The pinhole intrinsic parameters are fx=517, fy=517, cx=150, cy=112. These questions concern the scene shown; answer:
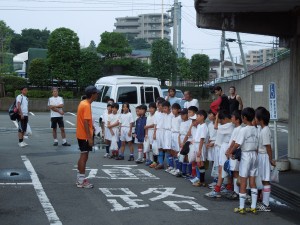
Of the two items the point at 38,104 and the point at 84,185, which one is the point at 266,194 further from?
the point at 38,104

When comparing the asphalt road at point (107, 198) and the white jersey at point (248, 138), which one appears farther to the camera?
the white jersey at point (248, 138)

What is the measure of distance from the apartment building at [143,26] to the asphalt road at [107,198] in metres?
117

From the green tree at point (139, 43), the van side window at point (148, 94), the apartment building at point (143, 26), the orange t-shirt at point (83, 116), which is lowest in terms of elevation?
the orange t-shirt at point (83, 116)

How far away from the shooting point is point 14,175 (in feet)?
36.4

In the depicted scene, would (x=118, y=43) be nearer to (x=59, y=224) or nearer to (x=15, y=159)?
(x=15, y=159)

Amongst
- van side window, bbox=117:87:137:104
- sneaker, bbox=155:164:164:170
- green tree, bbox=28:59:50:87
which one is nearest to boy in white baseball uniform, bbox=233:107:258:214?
sneaker, bbox=155:164:164:170

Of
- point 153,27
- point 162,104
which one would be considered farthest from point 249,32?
point 153,27

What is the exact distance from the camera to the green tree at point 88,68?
36469 mm

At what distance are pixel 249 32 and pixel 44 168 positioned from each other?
6234 millimetres

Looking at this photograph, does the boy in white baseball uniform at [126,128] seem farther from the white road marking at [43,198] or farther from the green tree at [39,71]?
the green tree at [39,71]

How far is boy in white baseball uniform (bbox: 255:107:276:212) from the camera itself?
27.5ft

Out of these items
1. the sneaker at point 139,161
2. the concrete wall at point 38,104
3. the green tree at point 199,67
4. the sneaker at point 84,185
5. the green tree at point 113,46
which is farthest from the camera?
the green tree at point 199,67

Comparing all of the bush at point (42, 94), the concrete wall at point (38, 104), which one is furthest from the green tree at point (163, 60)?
the concrete wall at point (38, 104)

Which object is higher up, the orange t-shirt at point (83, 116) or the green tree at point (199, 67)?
the green tree at point (199, 67)
